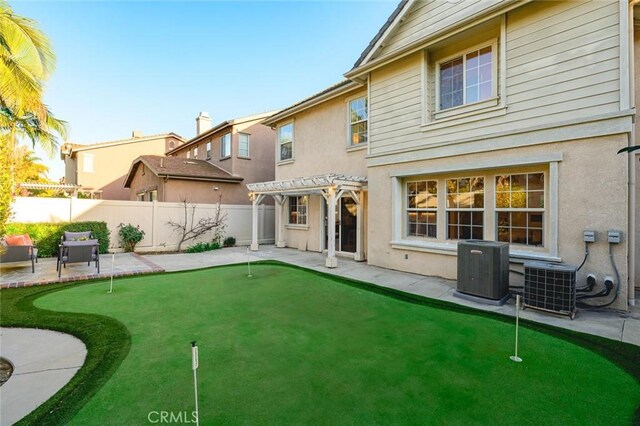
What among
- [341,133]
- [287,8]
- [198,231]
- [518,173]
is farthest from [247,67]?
[518,173]

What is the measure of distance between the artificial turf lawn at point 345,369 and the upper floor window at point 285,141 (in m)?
9.92

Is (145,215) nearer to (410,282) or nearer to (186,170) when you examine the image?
(186,170)

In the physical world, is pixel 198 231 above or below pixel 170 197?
below

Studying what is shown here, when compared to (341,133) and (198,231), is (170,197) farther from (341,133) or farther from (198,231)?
(341,133)

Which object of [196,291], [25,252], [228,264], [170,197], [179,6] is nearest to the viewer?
[196,291]

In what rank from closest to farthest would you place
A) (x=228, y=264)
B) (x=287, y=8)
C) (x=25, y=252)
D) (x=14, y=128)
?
(x=25, y=252)
(x=228, y=264)
(x=287, y=8)
(x=14, y=128)

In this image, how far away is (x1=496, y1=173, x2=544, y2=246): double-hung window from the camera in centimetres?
660

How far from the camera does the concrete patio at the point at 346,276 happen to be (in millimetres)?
4882

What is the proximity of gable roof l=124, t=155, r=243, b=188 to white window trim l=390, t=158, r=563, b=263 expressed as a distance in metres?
11.1

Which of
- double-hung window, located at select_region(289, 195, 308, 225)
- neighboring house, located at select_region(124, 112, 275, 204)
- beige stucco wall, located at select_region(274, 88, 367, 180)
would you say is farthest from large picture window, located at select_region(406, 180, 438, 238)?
neighboring house, located at select_region(124, 112, 275, 204)

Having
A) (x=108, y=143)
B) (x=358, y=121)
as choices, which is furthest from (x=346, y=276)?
(x=108, y=143)

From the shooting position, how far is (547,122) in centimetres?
622

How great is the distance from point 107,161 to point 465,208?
25878mm

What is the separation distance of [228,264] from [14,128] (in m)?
12.9
